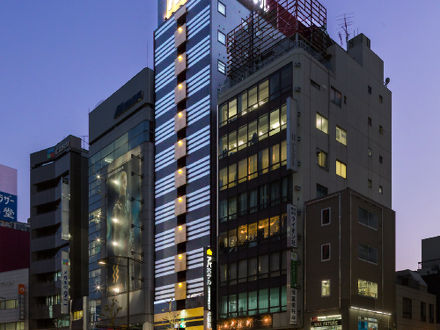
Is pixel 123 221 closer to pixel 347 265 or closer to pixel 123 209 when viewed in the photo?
pixel 123 209

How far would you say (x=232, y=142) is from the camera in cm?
6850

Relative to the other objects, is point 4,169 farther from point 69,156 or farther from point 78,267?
point 78,267

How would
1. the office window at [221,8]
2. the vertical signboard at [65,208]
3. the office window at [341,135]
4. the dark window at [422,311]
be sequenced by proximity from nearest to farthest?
the dark window at [422,311]
the office window at [341,135]
the office window at [221,8]
the vertical signboard at [65,208]

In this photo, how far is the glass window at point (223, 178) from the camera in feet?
225

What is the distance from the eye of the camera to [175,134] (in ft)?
263

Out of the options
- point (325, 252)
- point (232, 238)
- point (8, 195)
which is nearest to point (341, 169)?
point (325, 252)

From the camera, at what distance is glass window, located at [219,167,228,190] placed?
68.6 meters

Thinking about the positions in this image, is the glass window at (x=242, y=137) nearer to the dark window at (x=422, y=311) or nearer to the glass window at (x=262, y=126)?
the glass window at (x=262, y=126)

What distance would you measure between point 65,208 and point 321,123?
5878 cm

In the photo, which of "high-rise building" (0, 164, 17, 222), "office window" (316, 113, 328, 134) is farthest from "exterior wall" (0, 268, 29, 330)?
"office window" (316, 113, 328, 134)

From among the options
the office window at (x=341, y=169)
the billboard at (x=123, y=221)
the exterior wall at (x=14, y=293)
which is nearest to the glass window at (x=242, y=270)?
the office window at (x=341, y=169)

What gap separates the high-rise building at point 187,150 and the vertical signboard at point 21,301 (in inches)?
1654

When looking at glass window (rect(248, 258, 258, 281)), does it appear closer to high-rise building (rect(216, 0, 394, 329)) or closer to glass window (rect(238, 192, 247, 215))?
high-rise building (rect(216, 0, 394, 329))

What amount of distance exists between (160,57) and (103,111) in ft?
56.1
